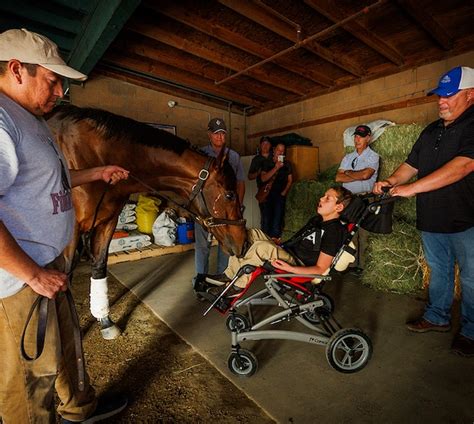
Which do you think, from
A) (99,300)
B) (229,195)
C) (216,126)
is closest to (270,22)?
(216,126)

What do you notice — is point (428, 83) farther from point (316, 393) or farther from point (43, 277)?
point (43, 277)

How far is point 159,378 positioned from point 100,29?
3440mm

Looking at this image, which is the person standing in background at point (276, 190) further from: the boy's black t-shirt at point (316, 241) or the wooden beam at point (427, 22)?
the boy's black t-shirt at point (316, 241)

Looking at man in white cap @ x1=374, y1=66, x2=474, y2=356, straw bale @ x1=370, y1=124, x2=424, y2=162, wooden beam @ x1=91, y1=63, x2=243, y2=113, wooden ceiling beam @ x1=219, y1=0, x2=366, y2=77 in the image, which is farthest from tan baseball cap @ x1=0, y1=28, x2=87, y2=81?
wooden beam @ x1=91, y1=63, x2=243, y2=113

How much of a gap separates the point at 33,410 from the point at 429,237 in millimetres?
2578

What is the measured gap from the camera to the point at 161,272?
391 centimetres

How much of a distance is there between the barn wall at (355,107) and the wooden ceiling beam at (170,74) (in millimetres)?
958

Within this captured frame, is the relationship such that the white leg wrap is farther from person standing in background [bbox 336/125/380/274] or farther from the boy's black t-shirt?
person standing in background [bbox 336/125/380/274]

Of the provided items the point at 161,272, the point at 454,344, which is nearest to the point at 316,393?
the point at 454,344

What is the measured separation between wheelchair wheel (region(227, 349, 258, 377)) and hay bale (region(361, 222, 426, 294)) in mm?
2033

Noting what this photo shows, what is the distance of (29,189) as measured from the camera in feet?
2.98

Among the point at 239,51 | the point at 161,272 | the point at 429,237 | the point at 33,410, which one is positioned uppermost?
the point at 239,51

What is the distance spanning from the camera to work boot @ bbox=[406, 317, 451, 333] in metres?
2.27

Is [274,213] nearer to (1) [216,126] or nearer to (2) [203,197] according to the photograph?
(1) [216,126]
